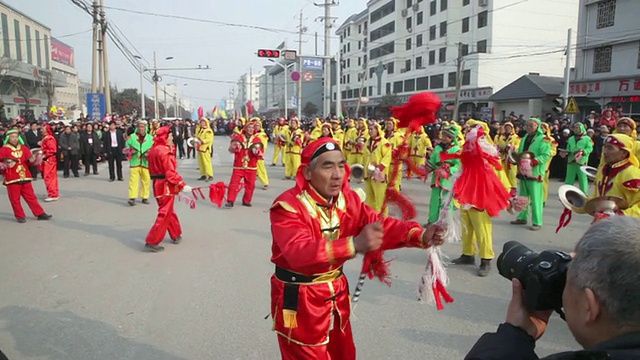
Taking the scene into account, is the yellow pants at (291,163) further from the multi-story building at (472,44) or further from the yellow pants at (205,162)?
the multi-story building at (472,44)

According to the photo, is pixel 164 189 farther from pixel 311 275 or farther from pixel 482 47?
pixel 482 47

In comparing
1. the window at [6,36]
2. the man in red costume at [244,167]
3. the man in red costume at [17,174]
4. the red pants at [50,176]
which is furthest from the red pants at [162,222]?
the window at [6,36]

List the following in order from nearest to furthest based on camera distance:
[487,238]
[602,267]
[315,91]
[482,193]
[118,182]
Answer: [602,267] → [482,193] → [487,238] → [118,182] → [315,91]

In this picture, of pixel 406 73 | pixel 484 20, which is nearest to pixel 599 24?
pixel 484 20

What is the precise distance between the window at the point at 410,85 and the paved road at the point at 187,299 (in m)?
41.8

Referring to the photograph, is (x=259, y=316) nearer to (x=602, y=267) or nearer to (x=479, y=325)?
(x=479, y=325)

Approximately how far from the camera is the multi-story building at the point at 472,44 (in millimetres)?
38281

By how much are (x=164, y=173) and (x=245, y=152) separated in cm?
338

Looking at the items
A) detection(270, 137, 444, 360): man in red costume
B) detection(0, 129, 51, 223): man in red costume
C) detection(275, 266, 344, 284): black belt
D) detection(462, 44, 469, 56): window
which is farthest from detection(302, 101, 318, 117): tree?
detection(275, 266, 344, 284): black belt

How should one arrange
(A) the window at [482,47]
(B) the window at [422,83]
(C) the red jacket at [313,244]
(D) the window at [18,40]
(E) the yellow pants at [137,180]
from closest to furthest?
(C) the red jacket at [313,244] → (E) the yellow pants at [137,180] → (A) the window at [482,47] → (B) the window at [422,83] → (D) the window at [18,40]

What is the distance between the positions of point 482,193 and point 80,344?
137 inches

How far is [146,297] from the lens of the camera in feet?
16.3

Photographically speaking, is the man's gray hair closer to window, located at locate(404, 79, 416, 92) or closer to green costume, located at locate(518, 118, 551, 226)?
green costume, located at locate(518, 118, 551, 226)

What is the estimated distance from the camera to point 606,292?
3.63 feet
